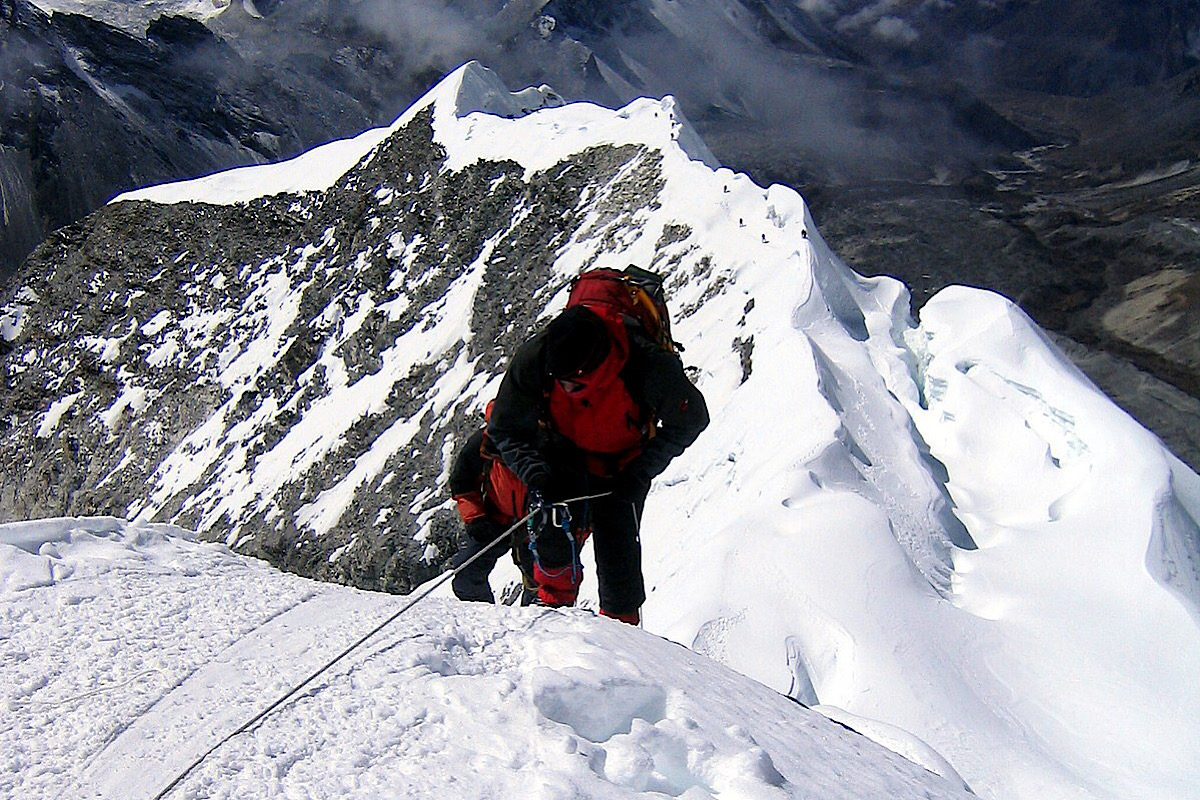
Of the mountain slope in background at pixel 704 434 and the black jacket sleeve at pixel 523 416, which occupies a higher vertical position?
the black jacket sleeve at pixel 523 416

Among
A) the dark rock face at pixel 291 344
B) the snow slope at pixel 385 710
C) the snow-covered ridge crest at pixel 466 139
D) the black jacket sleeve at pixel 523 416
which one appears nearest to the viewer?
the snow slope at pixel 385 710

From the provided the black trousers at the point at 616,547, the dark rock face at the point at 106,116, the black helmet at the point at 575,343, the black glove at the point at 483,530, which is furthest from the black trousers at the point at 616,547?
the dark rock face at the point at 106,116

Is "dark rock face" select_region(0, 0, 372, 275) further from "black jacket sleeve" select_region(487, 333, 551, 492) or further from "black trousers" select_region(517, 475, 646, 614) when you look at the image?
"black trousers" select_region(517, 475, 646, 614)

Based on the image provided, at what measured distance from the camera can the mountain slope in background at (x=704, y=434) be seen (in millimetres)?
4738

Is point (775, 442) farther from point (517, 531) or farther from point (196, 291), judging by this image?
point (196, 291)

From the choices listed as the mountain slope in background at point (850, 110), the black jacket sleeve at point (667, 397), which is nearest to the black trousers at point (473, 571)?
the black jacket sleeve at point (667, 397)

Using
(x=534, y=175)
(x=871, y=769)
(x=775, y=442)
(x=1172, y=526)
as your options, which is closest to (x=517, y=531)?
(x=871, y=769)

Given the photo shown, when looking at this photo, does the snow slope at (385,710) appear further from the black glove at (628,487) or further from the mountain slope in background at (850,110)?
the mountain slope in background at (850,110)

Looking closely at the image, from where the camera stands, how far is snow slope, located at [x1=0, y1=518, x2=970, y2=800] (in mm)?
2711

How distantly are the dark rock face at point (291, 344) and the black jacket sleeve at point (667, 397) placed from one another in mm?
8544

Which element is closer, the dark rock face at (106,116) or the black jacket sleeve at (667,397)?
the black jacket sleeve at (667,397)

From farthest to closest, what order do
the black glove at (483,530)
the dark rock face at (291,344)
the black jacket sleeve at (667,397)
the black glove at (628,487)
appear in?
the dark rock face at (291,344)
the black glove at (483,530)
the black glove at (628,487)
the black jacket sleeve at (667,397)

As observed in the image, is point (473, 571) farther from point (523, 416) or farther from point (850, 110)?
point (850, 110)

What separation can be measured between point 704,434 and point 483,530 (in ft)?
12.3
